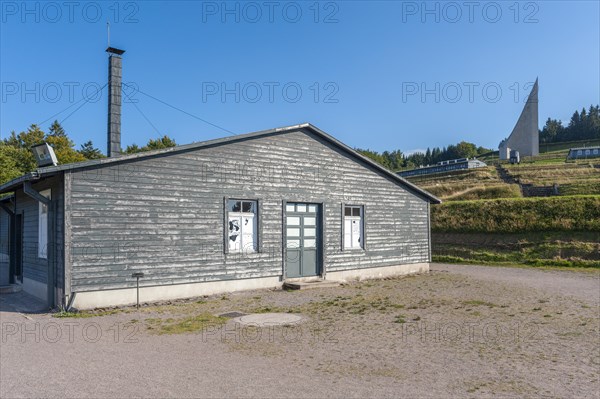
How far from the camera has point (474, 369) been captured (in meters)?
6.07

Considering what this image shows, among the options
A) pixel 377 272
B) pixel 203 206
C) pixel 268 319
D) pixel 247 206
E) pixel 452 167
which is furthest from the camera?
pixel 452 167

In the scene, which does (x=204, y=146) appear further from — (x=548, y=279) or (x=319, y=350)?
(x=548, y=279)

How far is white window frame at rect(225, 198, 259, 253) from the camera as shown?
12.8 metres

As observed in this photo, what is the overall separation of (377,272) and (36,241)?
430 inches

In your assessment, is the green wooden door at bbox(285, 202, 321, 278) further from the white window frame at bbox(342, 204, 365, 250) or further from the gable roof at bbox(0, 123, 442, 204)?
the gable roof at bbox(0, 123, 442, 204)

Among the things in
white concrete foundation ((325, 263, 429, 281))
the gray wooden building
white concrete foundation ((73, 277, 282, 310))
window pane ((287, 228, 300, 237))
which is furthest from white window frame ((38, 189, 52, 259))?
white concrete foundation ((325, 263, 429, 281))

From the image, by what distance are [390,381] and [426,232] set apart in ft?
46.2

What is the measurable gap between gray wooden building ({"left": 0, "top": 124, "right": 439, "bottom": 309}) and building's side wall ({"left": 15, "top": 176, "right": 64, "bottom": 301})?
29 mm

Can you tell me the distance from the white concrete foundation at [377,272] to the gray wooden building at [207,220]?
0.20 ft

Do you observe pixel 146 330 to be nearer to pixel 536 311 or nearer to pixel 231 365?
pixel 231 365

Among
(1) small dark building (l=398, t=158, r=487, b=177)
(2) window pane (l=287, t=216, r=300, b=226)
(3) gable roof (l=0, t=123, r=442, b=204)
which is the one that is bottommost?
(2) window pane (l=287, t=216, r=300, b=226)

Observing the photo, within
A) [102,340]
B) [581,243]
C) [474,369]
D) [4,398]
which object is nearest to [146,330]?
[102,340]

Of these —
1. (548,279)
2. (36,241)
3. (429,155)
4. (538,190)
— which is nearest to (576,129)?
(429,155)

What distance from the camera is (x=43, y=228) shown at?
470 inches
